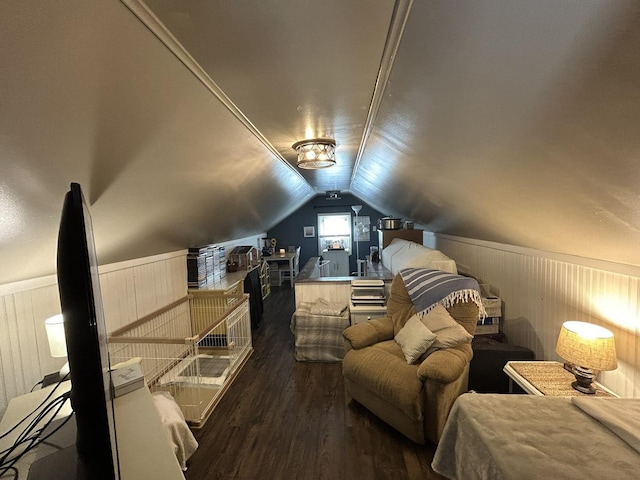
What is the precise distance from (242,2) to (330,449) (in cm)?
241

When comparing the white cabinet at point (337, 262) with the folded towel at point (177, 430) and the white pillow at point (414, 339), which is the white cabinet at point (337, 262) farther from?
the folded towel at point (177, 430)

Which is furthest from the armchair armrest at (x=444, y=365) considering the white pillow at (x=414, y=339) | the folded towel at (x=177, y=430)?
the folded towel at (x=177, y=430)

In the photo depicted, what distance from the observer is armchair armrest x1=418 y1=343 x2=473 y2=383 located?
1.84 meters

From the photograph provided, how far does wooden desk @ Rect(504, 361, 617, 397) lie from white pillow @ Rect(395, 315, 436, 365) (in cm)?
56

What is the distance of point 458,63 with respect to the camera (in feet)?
3.05

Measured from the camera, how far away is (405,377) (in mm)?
1990

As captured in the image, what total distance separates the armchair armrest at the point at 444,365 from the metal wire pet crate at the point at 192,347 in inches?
66.3

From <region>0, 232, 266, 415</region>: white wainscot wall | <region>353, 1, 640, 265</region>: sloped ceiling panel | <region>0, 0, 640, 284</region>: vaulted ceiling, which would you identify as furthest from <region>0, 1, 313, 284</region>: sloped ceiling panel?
<region>353, 1, 640, 265</region>: sloped ceiling panel

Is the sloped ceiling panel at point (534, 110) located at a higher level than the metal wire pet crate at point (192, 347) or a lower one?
higher

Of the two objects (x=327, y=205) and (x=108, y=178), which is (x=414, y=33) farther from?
(x=327, y=205)

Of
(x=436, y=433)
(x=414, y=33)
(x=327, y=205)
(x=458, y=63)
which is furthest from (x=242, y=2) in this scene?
(x=327, y=205)

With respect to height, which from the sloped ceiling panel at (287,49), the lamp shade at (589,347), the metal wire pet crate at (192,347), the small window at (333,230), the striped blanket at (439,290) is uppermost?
the sloped ceiling panel at (287,49)

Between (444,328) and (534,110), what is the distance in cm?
167

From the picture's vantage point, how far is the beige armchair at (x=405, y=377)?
1877mm
